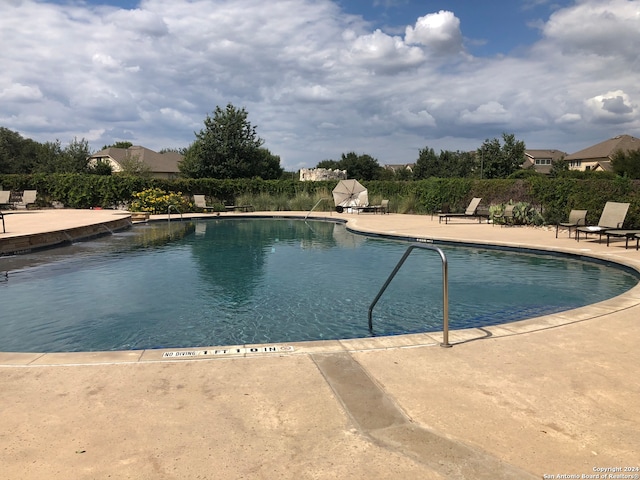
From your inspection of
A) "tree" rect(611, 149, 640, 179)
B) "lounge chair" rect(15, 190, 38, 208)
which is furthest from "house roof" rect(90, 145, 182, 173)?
"tree" rect(611, 149, 640, 179)

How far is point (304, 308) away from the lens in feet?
24.0

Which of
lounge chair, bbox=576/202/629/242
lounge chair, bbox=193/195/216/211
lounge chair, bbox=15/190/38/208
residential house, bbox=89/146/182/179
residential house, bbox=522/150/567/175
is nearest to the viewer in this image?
lounge chair, bbox=576/202/629/242

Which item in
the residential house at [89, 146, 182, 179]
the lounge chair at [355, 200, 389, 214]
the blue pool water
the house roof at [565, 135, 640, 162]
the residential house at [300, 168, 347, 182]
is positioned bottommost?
the blue pool water

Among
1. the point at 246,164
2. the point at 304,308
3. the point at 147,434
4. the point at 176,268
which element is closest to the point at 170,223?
the point at 176,268

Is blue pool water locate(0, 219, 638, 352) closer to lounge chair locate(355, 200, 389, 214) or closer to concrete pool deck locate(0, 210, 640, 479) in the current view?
concrete pool deck locate(0, 210, 640, 479)

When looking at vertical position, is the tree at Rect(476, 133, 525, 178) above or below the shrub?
above

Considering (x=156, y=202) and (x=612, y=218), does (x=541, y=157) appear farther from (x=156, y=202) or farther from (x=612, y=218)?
(x=612, y=218)

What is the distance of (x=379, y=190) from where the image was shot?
95.5ft

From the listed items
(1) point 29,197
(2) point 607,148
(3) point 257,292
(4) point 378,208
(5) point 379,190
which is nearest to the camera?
(3) point 257,292

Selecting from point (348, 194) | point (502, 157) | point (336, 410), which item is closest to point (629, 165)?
point (502, 157)

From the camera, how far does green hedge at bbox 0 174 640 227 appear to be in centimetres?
1802

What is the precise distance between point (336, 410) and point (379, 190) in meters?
26.5

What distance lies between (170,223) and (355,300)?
1594 centimetres

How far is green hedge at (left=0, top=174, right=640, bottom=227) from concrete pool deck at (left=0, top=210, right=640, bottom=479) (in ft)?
43.7
